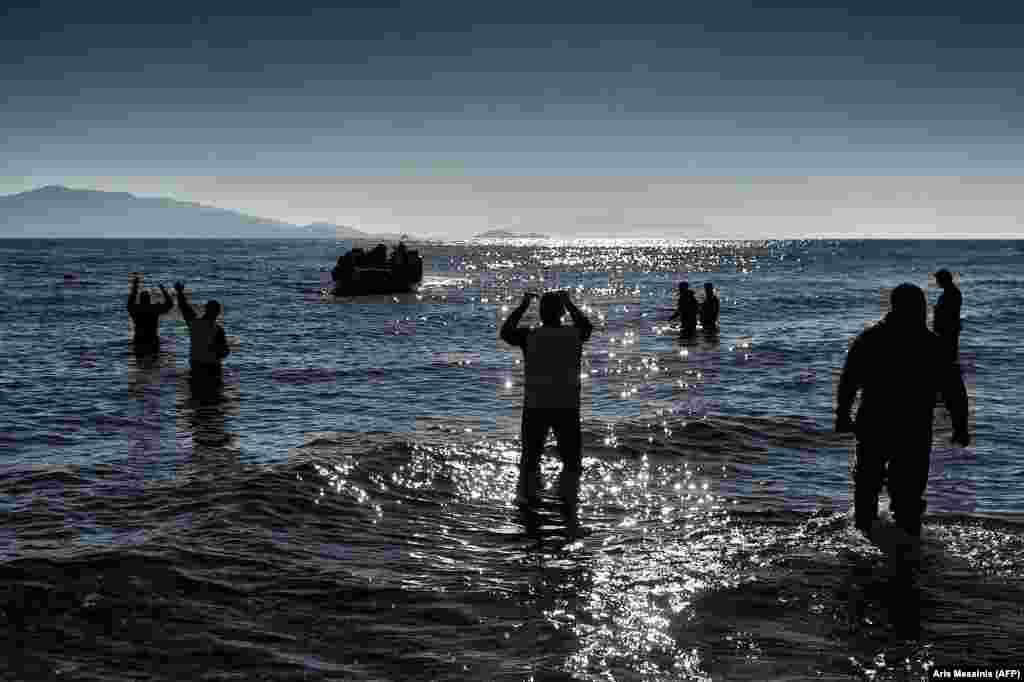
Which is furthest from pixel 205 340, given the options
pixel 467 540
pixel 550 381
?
pixel 467 540

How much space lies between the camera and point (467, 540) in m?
7.11

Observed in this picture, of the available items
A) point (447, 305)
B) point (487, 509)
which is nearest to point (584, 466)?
point (487, 509)

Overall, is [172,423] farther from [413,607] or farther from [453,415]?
[413,607]

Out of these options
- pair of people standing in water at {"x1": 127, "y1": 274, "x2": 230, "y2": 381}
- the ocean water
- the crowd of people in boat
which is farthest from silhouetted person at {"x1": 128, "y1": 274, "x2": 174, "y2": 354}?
the crowd of people in boat

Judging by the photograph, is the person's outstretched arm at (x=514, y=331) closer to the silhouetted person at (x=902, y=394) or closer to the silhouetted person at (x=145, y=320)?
the silhouetted person at (x=902, y=394)

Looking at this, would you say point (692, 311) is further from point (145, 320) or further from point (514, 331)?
point (514, 331)

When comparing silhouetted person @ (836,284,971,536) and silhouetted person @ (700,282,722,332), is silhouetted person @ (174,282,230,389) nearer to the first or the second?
silhouetted person @ (836,284,971,536)

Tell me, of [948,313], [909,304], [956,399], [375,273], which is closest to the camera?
[909,304]

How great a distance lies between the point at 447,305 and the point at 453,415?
1072 inches

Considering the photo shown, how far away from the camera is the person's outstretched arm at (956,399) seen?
6160mm

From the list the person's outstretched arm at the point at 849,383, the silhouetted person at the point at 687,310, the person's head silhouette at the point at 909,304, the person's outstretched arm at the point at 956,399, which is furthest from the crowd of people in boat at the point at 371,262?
the person's outstretched arm at the point at 956,399

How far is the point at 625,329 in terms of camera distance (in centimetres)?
2808

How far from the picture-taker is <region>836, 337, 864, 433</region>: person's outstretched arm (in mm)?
6309

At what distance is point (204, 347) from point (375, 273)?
3196cm
